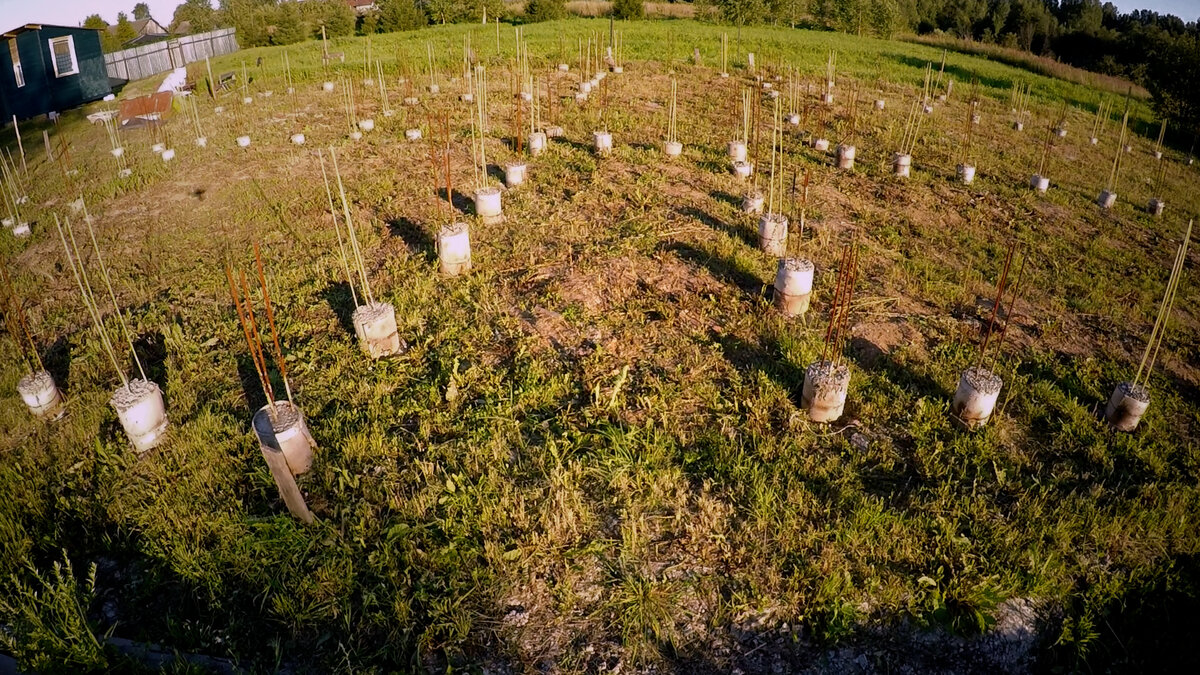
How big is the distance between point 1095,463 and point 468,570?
4786 millimetres

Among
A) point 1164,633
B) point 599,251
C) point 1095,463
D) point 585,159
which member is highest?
point 585,159

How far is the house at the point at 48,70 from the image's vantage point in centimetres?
1867

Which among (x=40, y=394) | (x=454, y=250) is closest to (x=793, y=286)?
(x=454, y=250)

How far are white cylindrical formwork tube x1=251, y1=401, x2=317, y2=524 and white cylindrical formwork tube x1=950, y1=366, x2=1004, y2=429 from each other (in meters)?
5.02

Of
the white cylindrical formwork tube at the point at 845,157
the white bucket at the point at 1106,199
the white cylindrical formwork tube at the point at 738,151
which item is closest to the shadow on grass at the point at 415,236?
the white cylindrical formwork tube at the point at 738,151

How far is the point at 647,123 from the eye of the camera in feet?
41.8

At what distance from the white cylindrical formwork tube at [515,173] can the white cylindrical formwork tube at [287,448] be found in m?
5.70

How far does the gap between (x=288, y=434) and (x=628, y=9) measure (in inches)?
1282

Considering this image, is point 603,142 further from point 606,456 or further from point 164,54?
point 164,54

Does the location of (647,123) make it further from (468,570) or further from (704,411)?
(468,570)

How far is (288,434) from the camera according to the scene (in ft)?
13.5

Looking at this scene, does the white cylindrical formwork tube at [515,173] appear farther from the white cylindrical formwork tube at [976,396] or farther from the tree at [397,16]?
the tree at [397,16]

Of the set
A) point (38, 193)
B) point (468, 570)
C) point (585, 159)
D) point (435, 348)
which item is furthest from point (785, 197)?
point (38, 193)

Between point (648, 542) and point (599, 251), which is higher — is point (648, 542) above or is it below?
below
